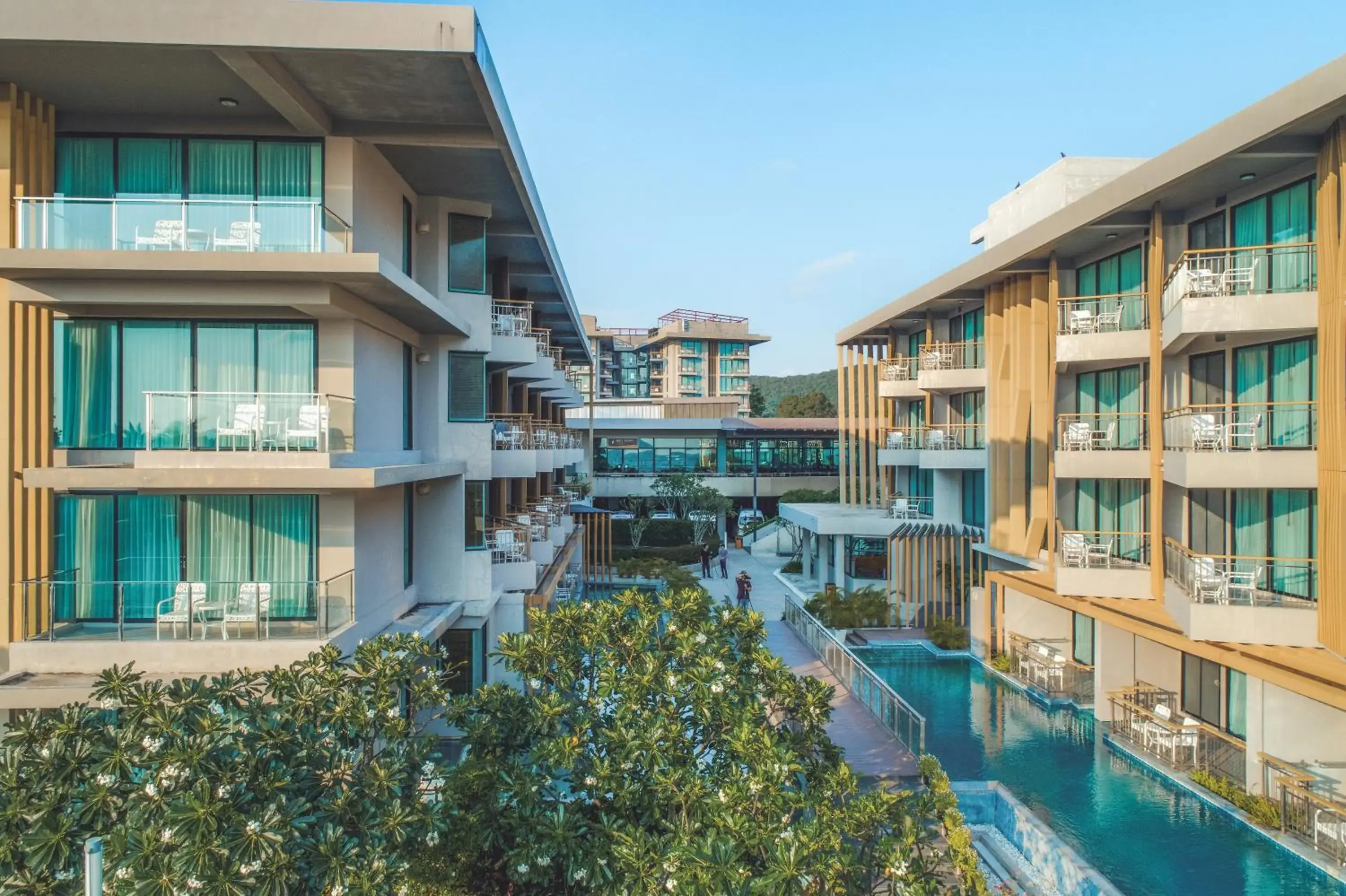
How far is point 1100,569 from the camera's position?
1656 centimetres

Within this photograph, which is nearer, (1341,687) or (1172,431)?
(1341,687)

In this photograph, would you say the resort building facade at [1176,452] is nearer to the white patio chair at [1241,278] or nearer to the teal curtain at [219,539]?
the white patio chair at [1241,278]

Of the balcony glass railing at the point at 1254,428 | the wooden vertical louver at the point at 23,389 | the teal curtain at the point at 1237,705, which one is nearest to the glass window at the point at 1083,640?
the teal curtain at the point at 1237,705

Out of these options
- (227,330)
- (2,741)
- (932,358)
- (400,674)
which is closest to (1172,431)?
(932,358)

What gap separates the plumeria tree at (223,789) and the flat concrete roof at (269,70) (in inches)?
308

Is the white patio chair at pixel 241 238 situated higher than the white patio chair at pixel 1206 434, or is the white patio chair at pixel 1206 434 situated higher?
the white patio chair at pixel 241 238

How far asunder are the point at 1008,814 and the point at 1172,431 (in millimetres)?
7689

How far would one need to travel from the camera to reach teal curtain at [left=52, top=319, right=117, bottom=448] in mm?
12508

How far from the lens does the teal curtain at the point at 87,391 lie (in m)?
12.5

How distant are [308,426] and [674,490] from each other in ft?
110

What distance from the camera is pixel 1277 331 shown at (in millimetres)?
13469

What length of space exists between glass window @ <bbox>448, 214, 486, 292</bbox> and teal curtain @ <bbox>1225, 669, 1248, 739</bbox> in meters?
15.8

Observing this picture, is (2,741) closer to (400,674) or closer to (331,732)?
(331,732)

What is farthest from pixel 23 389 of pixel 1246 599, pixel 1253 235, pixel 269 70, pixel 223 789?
pixel 1253 235
